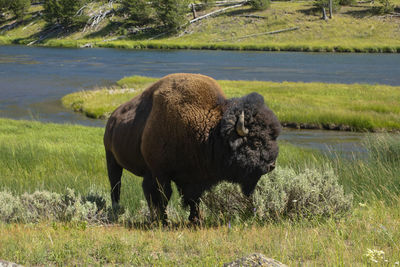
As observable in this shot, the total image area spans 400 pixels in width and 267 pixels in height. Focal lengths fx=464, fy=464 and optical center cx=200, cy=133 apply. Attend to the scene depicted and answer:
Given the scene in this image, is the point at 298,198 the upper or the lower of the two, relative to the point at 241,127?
lower

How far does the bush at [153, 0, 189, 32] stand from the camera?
8294 centimetres

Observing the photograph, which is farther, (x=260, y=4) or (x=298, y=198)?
(x=260, y=4)

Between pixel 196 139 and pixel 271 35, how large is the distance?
72466mm

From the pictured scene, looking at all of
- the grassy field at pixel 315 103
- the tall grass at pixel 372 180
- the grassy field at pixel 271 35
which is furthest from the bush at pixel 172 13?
the tall grass at pixel 372 180

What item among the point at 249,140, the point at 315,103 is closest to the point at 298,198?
the point at 249,140

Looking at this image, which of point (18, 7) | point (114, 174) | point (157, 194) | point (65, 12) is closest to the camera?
point (157, 194)

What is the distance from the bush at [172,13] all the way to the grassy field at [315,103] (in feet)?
174

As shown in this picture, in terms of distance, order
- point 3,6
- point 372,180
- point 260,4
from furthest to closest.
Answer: point 3,6, point 260,4, point 372,180

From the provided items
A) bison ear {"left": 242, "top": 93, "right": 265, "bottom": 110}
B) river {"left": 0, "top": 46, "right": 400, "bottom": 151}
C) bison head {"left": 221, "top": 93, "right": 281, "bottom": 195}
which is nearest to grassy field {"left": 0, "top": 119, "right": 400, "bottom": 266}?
bison head {"left": 221, "top": 93, "right": 281, "bottom": 195}

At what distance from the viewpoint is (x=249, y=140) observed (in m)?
5.10

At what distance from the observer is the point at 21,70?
1652 inches

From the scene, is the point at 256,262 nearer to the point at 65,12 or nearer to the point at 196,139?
the point at 196,139

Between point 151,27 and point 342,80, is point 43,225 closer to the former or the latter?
point 342,80

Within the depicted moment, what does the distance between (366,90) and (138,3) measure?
6891cm
